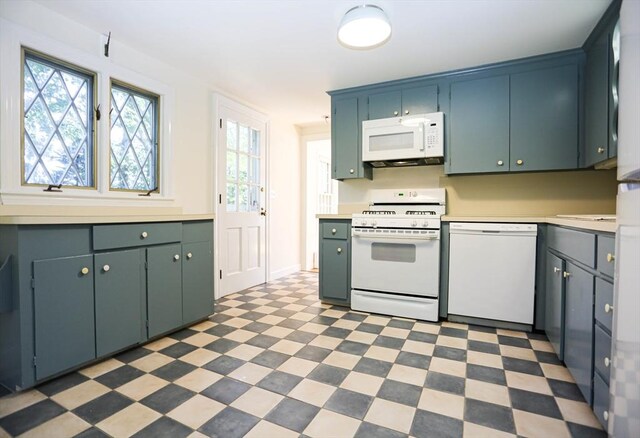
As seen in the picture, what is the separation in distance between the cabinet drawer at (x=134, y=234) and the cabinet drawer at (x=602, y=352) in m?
2.47

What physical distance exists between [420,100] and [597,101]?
4.39 ft

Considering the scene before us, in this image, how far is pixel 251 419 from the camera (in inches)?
54.7

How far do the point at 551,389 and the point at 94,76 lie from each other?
3573 mm

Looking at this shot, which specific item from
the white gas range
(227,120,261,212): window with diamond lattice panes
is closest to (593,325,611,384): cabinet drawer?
the white gas range

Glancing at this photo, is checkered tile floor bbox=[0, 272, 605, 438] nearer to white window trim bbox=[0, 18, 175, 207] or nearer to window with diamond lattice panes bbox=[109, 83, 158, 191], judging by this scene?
white window trim bbox=[0, 18, 175, 207]

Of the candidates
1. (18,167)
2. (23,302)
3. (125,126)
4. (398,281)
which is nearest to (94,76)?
(125,126)

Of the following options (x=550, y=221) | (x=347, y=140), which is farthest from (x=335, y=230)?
(x=550, y=221)

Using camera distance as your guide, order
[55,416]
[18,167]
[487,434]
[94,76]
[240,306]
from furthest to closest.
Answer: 1. [240,306]
2. [94,76]
3. [18,167]
4. [55,416]
5. [487,434]

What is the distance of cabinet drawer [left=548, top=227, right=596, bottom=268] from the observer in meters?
1.42

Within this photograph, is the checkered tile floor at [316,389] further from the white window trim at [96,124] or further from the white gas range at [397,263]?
the white window trim at [96,124]

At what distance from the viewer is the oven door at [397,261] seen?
270cm

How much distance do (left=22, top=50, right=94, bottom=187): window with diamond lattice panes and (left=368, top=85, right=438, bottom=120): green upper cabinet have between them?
2.48 metres

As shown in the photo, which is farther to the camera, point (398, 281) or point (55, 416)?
point (398, 281)

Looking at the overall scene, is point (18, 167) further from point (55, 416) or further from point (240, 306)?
point (240, 306)
